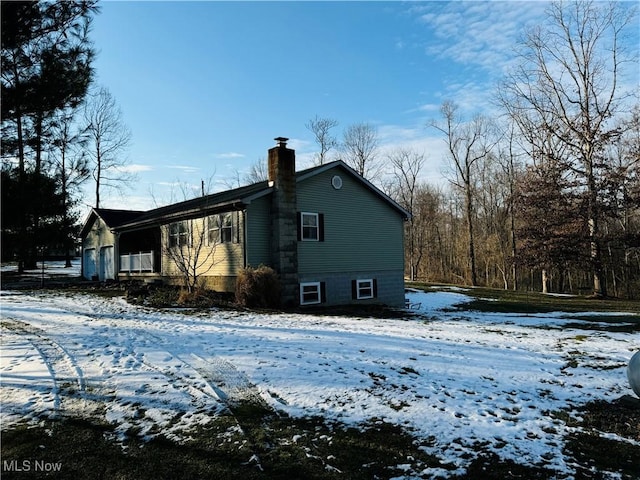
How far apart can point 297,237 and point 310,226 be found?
95cm

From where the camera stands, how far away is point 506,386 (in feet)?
20.3

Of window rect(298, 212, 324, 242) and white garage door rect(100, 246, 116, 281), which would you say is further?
white garage door rect(100, 246, 116, 281)

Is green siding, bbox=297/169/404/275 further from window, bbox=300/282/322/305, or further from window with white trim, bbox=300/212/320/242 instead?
window, bbox=300/282/322/305

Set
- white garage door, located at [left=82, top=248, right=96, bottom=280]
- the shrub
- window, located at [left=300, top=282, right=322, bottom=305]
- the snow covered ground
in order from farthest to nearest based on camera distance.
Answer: white garage door, located at [left=82, top=248, right=96, bottom=280] → window, located at [left=300, top=282, right=322, bottom=305] → the shrub → the snow covered ground

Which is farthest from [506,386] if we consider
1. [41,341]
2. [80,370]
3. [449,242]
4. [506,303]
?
[449,242]

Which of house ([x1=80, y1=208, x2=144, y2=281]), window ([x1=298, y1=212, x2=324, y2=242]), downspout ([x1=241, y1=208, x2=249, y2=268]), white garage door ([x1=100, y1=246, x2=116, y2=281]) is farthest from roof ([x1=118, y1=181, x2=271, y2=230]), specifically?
white garage door ([x1=100, y1=246, x2=116, y2=281])

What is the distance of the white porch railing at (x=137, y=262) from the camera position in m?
21.4

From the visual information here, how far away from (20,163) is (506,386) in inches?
448

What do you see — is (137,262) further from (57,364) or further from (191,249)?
(57,364)

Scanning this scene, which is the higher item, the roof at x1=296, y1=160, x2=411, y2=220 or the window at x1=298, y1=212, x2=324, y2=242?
the roof at x1=296, y1=160, x2=411, y2=220

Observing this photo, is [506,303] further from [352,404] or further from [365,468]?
[365,468]

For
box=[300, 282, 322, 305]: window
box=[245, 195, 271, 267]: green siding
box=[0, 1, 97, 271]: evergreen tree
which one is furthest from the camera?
box=[300, 282, 322, 305]: window

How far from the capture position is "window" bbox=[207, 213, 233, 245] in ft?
54.4

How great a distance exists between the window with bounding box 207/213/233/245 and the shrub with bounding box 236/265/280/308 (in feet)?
7.45
